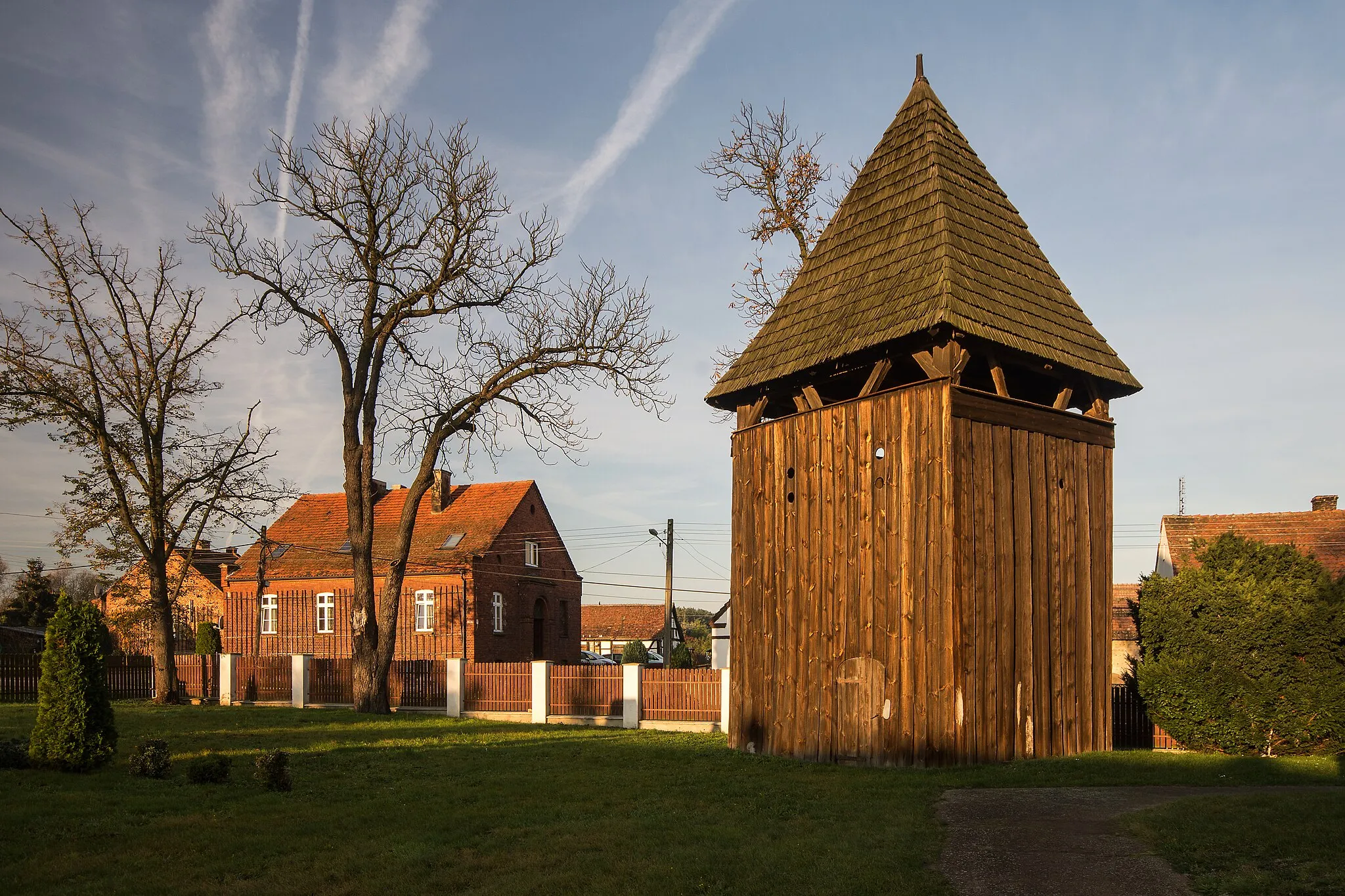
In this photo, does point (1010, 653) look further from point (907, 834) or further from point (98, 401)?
point (98, 401)

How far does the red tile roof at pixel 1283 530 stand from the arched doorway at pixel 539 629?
23709 mm

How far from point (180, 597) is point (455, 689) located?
23.0 metres

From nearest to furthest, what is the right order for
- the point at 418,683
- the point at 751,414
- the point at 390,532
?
1. the point at 751,414
2. the point at 418,683
3. the point at 390,532

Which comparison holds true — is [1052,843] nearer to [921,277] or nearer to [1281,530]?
[921,277]

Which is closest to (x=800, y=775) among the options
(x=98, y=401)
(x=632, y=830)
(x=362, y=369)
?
A: (x=632, y=830)

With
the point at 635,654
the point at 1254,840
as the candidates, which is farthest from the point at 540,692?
the point at 635,654

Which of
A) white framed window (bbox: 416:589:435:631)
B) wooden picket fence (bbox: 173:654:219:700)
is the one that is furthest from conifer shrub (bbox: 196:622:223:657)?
white framed window (bbox: 416:589:435:631)

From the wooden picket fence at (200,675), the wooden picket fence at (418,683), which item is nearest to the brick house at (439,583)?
the wooden picket fence at (200,675)

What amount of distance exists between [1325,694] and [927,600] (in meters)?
5.43

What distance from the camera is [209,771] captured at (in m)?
11.9

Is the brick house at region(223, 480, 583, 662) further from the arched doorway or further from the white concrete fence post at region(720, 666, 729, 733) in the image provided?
the white concrete fence post at region(720, 666, 729, 733)

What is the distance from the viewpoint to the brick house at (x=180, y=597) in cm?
2878

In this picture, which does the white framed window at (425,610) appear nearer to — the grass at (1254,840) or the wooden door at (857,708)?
the wooden door at (857,708)

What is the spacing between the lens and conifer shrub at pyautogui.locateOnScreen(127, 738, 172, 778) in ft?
39.6
